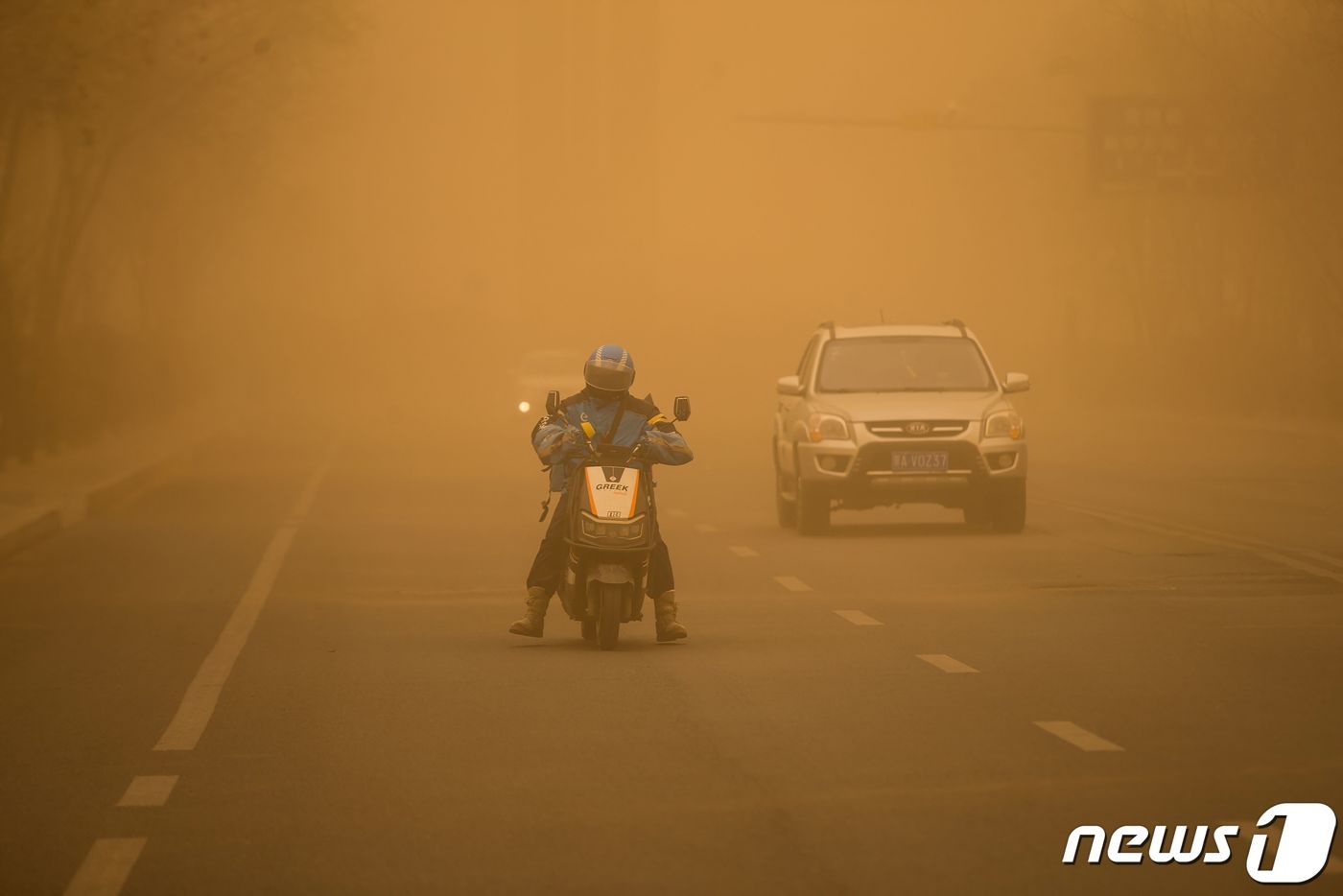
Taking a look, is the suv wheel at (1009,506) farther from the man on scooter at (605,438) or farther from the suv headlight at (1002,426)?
the man on scooter at (605,438)

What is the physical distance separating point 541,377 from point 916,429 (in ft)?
113

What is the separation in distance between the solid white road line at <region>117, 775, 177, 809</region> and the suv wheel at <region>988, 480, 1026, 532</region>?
1320 cm

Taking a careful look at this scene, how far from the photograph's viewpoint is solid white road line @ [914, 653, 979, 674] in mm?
12648

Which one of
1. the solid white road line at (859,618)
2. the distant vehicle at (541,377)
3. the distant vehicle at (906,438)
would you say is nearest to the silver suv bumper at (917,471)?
the distant vehicle at (906,438)

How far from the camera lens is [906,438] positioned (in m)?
21.9

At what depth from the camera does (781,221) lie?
118500 millimetres

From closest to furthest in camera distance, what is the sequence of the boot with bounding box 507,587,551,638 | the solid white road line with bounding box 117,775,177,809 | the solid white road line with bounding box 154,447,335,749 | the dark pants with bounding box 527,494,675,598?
the solid white road line with bounding box 117,775,177,809
the solid white road line with bounding box 154,447,335,749
the dark pants with bounding box 527,494,675,598
the boot with bounding box 507,587,551,638

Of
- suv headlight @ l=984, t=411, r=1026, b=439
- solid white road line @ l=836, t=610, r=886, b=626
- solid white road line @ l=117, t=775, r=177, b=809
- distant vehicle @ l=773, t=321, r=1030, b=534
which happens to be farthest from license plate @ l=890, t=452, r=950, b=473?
solid white road line @ l=117, t=775, r=177, b=809

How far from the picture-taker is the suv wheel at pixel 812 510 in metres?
22.3

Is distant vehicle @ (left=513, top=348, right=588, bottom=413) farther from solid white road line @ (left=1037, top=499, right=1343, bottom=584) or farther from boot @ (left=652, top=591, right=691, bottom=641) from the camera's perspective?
boot @ (left=652, top=591, right=691, bottom=641)

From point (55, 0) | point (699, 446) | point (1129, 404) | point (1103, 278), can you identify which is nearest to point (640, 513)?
point (55, 0)

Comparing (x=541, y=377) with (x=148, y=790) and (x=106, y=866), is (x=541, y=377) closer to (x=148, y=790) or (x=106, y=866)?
(x=148, y=790)

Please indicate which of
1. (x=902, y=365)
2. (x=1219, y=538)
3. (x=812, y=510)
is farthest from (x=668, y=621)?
(x=902, y=365)

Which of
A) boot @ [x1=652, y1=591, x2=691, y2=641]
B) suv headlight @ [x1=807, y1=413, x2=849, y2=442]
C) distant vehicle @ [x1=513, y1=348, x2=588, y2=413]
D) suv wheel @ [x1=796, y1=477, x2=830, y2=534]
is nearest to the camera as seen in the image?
boot @ [x1=652, y1=591, x2=691, y2=641]
